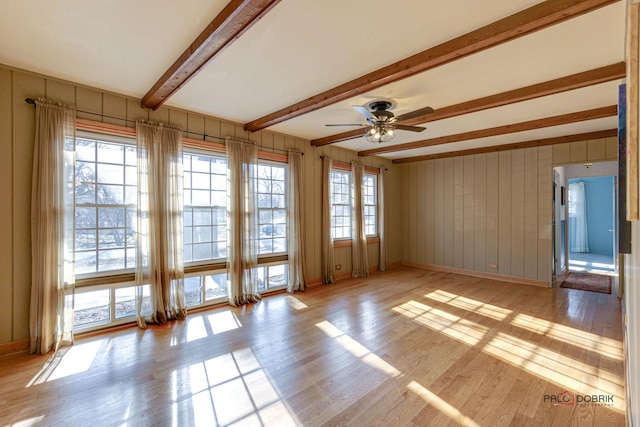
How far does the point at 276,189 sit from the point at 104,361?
10.9 feet

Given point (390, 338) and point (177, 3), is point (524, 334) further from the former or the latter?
point (177, 3)

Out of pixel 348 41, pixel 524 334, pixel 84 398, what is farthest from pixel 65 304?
pixel 524 334

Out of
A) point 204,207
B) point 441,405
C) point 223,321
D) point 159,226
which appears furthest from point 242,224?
point 441,405

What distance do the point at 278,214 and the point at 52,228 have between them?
9.95 ft

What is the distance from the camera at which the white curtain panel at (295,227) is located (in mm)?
5137

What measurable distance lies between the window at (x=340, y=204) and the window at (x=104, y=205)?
3647 mm

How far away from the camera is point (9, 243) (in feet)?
9.28

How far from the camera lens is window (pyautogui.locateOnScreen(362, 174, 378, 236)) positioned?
691 centimetres

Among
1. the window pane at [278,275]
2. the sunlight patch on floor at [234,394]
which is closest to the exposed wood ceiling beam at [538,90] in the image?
the window pane at [278,275]

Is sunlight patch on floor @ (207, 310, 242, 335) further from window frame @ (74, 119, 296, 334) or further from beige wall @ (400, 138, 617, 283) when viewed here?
beige wall @ (400, 138, 617, 283)

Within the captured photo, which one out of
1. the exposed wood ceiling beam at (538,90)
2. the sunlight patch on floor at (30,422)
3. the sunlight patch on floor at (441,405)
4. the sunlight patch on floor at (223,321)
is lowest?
the sunlight patch on floor at (441,405)

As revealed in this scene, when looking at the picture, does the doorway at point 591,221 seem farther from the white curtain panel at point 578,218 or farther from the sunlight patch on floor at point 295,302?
the sunlight patch on floor at point 295,302

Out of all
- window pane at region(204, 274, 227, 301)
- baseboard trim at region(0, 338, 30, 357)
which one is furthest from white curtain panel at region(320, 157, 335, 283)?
baseboard trim at region(0, 338, 30, 357)

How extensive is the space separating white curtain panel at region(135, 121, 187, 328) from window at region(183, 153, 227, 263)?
10.8 inches
